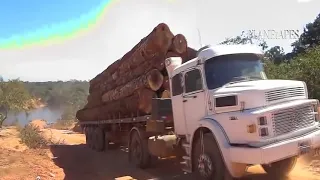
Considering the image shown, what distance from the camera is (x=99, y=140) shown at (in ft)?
56.5

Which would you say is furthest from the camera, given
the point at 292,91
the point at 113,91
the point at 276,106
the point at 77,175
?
the point at 113,91

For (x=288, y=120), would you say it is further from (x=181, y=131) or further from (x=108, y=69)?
(x=108, y=69)

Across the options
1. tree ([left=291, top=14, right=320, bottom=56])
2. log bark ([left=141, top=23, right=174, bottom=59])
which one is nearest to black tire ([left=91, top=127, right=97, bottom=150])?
log bark ([left=141, top=23, right=174, bottom=59])

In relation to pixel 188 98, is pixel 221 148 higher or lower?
lower

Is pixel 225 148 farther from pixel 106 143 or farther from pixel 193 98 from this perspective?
pixel 106 143

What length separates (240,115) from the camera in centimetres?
619

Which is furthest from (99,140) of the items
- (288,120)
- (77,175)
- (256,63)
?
(288,120)

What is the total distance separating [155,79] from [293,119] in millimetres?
4493

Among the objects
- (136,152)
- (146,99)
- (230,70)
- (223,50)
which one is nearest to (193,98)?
(230,70)

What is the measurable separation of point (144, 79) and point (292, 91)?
478 centimetres

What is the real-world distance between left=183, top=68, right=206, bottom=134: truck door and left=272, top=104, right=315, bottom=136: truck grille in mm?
1644

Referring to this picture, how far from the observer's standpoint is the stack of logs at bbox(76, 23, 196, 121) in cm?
993

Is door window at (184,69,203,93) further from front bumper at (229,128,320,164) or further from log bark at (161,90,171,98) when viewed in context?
front bumper at (229,128,320,164)

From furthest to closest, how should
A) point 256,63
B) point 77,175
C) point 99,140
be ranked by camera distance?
1. point 99,140
2. point 77,175
3. point 256,63
